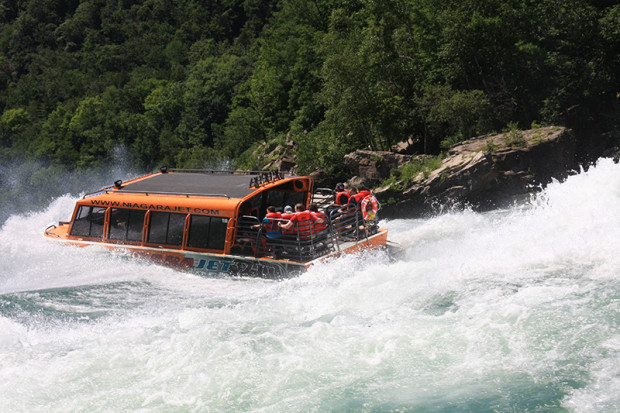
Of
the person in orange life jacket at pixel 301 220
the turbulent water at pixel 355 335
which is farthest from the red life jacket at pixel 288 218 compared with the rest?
the turbulent water at pixel 355 335

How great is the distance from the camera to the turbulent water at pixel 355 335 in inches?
305

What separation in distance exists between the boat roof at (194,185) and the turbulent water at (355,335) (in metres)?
2.26

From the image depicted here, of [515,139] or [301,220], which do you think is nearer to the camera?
[301,220]

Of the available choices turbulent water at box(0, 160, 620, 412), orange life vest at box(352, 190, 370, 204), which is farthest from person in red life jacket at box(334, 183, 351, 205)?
turbulent water at box(0, 160, 620, 412)

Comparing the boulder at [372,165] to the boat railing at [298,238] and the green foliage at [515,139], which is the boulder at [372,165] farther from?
the boat railing at [298,238]

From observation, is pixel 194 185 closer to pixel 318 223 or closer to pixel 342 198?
pixel 318 223

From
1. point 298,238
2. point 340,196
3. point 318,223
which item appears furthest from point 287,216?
point 340,196

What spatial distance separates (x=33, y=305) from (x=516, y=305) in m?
8.62

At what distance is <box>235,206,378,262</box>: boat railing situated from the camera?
13578 millimetres

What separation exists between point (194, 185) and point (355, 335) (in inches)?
300

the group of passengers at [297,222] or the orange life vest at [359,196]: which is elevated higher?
the orange life vest at [359,196]

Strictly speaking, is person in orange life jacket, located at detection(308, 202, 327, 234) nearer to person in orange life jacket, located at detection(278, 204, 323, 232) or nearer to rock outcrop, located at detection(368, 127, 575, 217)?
person in orange life jacket, located at detection(278, 204, 323, 232)

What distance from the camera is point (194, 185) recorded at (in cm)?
1557

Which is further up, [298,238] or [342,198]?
[342,198]
